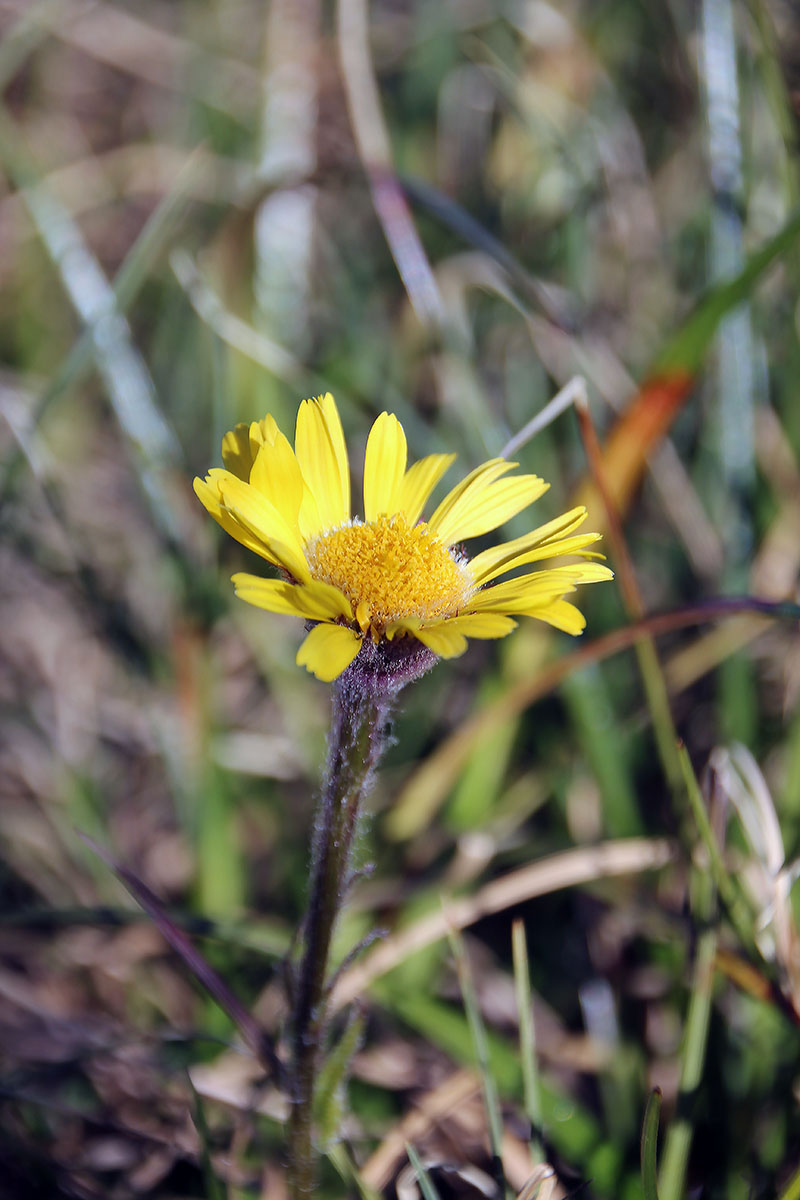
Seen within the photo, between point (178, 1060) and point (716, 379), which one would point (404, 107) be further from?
point (178, 1060)

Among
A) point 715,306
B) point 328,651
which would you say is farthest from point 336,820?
point 715,306

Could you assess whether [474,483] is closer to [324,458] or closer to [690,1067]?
[324,458]

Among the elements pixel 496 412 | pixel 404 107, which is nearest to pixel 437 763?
pixel 496 412

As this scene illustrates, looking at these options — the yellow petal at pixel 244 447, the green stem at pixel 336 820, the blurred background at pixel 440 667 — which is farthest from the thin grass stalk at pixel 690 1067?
the yellow petal at pixel 244 447

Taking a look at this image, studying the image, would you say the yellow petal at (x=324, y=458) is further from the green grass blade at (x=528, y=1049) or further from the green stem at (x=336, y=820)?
the green grass blade at (x=528, y=1049)

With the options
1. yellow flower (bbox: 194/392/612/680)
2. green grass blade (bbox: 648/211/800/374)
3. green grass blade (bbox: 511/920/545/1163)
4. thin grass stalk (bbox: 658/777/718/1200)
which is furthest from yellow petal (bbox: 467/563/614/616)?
green grass blade (bbox: 648/211/800/374)

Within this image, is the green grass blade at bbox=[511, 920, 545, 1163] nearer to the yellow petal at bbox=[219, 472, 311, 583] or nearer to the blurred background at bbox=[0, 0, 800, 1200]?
the blurred background at bbox=[0, 0, 800, 1200]
